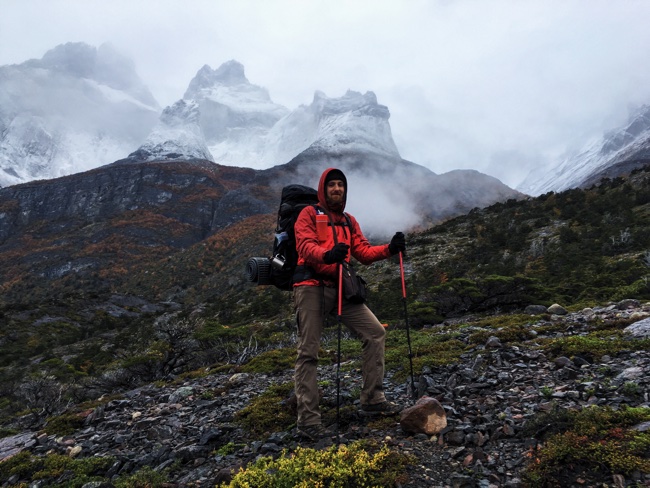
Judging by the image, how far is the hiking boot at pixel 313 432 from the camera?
162 inches

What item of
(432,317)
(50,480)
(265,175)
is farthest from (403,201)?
(50,480)

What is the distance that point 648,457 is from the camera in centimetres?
260

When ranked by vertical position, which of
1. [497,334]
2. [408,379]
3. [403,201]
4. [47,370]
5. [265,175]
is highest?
[265,175]

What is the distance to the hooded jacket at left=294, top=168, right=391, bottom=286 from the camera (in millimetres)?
4168

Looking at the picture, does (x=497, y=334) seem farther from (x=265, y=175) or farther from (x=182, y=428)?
(x=265, y=175)

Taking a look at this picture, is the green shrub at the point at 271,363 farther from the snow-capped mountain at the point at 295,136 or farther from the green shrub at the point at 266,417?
the snow-capped mountain at the point at 295,136

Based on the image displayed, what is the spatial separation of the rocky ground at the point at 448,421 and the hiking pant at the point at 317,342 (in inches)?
15.3

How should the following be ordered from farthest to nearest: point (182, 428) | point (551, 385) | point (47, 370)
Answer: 1. point (47, 370)
2. point (182, 428)
3. point (551, 385)

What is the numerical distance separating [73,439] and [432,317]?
33.0 ft

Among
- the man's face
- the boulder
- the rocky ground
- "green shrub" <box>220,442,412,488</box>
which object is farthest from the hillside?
the man's face

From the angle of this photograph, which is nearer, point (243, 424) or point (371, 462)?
point (371, 462)

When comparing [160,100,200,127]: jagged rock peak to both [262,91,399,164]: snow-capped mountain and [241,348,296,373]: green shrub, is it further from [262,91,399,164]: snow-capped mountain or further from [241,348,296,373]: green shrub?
[241,348,296,373]: green shrub

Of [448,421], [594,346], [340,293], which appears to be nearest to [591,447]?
[448,421]

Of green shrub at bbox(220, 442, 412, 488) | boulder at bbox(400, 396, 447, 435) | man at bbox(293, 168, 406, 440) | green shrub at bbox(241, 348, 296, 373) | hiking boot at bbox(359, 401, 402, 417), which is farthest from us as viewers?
green shrub at bbox(241, 348, 296, 373)
